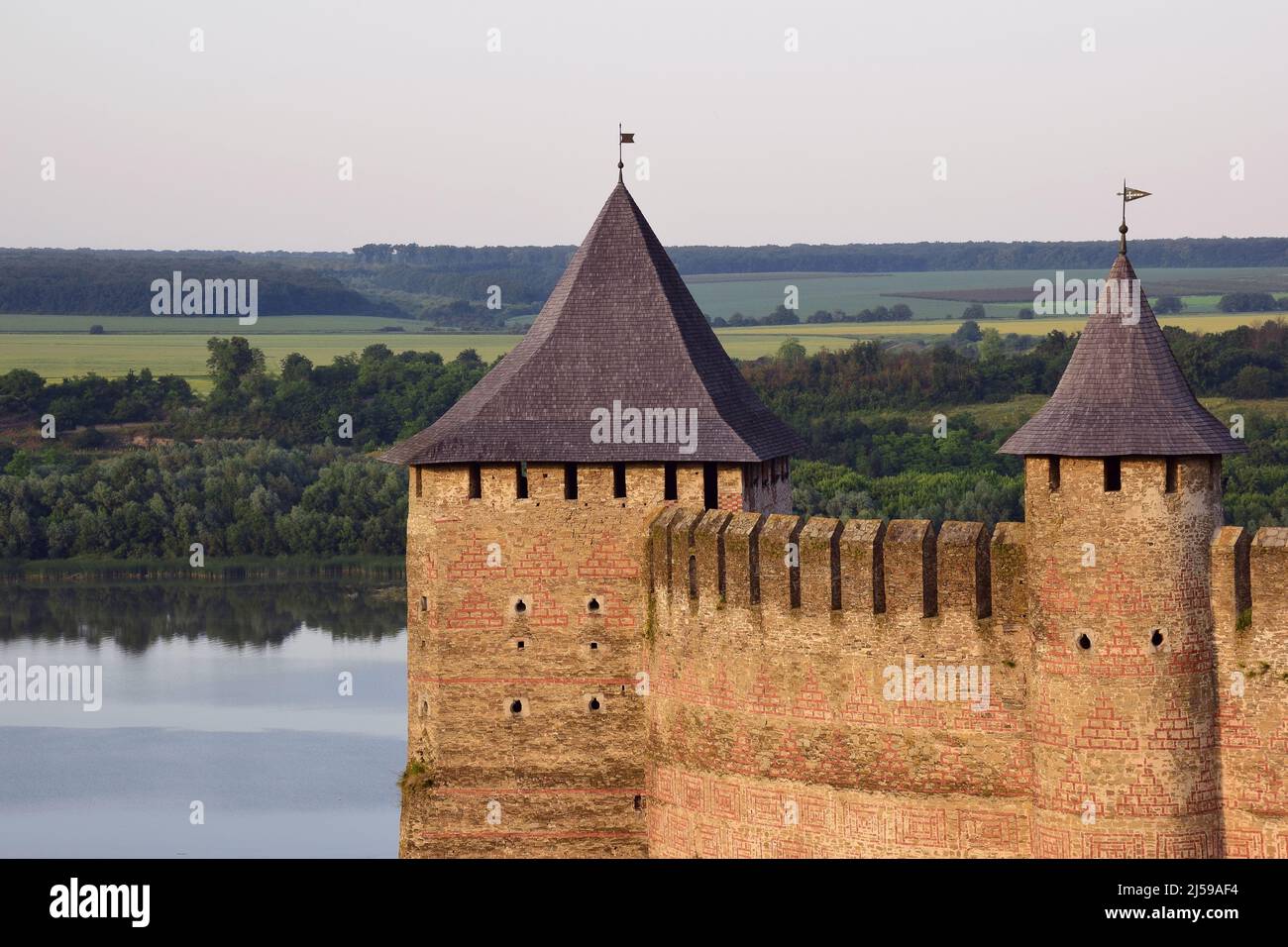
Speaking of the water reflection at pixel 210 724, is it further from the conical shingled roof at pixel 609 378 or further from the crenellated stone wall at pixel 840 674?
the conical shingled roof at pixel 609 378

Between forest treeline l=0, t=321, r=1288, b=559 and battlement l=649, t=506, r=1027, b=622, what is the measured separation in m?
26.6

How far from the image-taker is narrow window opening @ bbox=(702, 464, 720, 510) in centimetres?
2377

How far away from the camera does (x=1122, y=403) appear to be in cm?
2077

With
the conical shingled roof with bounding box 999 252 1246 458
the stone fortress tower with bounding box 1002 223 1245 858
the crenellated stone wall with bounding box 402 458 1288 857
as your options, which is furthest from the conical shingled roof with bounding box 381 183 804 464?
the stone fortress tower with bounding box 1002 223 1245 858

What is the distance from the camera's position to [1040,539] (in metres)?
21.0

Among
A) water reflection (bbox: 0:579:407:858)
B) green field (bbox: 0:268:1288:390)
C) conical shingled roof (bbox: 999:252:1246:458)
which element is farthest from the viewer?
green field (bbox: 0:268:1288:390)

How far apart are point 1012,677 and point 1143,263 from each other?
100.0 meters

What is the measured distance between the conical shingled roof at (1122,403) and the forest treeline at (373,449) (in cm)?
2767

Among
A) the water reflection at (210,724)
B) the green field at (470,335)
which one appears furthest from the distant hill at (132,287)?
the water reflection at (210,724)

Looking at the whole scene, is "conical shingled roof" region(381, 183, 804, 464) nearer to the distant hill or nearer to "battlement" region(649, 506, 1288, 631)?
"battlement" region(649, 506, 1288, 631)

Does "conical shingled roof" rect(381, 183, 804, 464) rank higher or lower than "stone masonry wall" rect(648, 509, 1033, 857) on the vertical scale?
higher

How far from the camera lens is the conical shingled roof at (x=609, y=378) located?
78.2 feet

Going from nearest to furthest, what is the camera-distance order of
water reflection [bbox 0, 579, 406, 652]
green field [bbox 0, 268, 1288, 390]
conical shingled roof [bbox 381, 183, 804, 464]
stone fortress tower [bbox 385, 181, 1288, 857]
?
stone fortress tower [bbox 385, 181, 1288, 857] < conical shingled roof [bbox 381, 183, 804, 464] < water reflection [bbox 0, 579, 406, 652] < green field [bbox 0, 268, 1288, 390]

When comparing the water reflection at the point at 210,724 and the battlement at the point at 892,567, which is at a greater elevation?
the battlement at the point at 892,567
